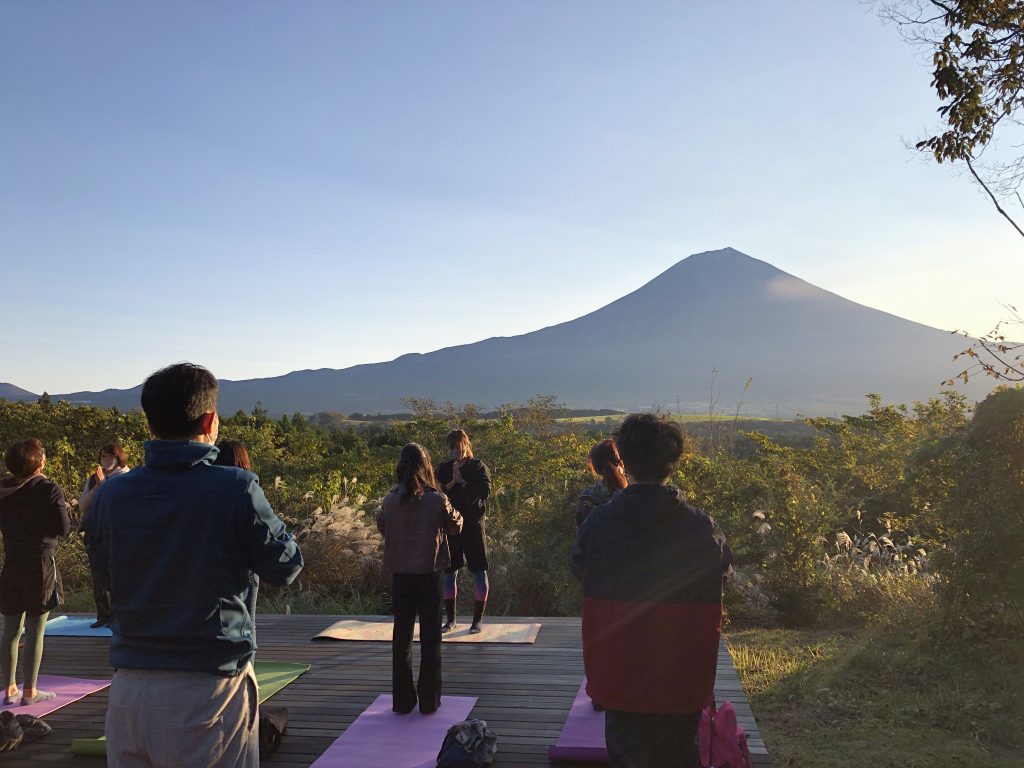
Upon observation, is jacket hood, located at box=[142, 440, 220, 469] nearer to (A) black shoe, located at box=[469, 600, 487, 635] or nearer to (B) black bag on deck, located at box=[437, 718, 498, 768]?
(B) black bag on deck, located at box=[437, 718, 498, 768]

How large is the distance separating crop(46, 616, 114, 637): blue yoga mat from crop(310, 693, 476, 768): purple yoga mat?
2.97 metres

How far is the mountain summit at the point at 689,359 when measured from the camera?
5167 inches

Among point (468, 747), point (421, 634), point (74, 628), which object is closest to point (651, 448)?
point (468, 747)

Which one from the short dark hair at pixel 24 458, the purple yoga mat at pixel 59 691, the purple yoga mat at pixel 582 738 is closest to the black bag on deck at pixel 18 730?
the purple yoga mat at pixel 59 691

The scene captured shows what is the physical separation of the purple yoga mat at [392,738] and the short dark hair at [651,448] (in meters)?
2.11

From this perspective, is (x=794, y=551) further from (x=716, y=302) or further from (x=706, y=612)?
(x=716, y=302)

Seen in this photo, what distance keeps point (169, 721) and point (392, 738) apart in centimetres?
222

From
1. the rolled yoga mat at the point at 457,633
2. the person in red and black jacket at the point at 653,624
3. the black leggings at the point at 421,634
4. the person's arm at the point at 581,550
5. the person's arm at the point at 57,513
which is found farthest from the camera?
the rolled yoga mat at the point at 457,633

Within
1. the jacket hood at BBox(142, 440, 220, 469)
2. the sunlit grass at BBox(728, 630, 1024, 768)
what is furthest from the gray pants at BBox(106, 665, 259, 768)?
the sunlit grass at BBox(728, 630, 1024, 768)

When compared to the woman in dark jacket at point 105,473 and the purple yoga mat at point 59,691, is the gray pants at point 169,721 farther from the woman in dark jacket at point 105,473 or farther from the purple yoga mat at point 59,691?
the woman in dark jacket at point 105,473

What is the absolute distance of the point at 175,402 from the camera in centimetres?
214

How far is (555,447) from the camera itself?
39.6ft

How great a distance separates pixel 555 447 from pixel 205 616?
10.1m

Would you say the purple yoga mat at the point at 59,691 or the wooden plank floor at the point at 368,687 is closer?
the wooden plank floor at the point at 368,687
